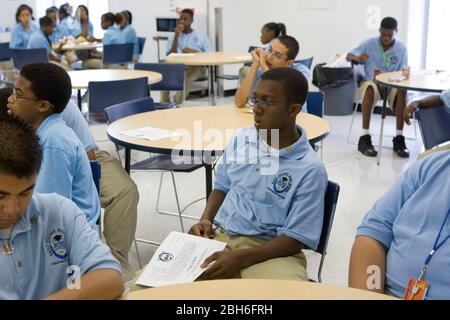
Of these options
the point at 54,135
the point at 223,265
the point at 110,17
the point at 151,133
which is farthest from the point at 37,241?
the point at 110,17

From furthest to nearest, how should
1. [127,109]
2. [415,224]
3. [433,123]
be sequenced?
[127,109] → [433,123] → [415,224]

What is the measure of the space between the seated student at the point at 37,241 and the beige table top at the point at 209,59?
5.42 m

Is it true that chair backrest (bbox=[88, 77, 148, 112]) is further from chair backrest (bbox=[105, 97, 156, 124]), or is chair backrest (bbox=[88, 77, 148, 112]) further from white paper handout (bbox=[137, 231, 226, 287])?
white paper handout (bbox=[137, 231, 226, 287])

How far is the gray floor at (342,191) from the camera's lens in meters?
3.60

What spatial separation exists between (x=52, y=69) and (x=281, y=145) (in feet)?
3.42

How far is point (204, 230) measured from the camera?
7.64ft

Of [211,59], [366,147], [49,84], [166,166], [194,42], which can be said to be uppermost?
[49,84]

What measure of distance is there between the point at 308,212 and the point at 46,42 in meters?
6.97

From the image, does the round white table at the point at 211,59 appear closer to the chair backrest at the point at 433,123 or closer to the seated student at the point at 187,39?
the seated student at the point at 187,39

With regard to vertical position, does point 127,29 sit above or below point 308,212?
above

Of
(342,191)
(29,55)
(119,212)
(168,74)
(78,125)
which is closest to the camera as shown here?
(78,125)

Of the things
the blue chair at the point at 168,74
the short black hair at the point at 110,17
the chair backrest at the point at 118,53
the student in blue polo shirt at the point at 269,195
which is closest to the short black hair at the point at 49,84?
the student in blue polo shirt at the point at 269,195

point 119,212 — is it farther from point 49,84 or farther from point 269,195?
point 269,195

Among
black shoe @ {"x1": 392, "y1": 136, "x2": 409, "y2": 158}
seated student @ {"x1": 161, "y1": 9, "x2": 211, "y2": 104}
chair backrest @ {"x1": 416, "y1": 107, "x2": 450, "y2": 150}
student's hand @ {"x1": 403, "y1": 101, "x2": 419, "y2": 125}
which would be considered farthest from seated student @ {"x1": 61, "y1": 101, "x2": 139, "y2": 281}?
seated student @ {"x1": 161, "y1": 9, "x2": 211, "y2": 104}
